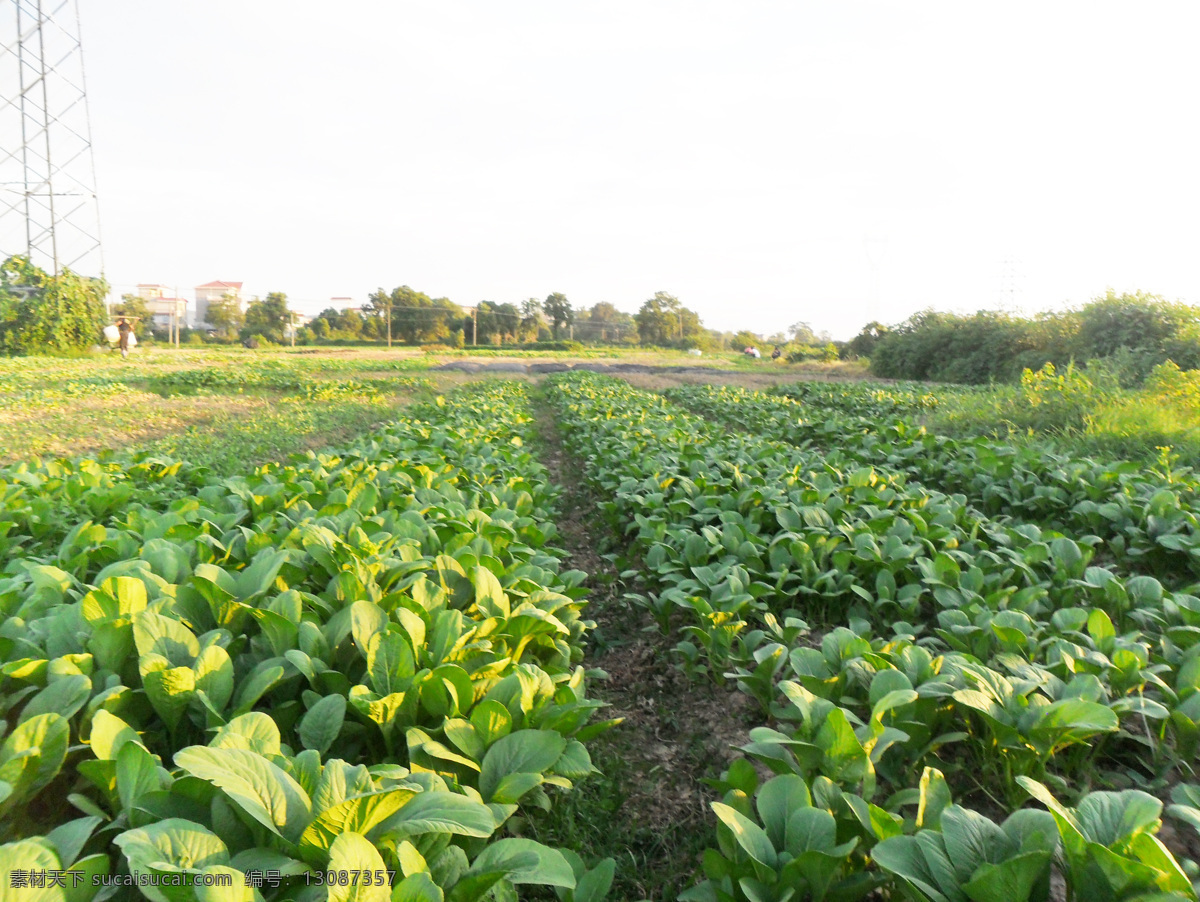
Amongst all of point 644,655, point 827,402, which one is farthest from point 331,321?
point 644,655

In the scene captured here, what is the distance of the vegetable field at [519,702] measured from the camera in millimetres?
1220

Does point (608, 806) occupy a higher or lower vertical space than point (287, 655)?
lower

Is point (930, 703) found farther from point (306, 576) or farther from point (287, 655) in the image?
point (306, 576)

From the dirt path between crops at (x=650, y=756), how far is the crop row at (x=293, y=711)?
0.31m

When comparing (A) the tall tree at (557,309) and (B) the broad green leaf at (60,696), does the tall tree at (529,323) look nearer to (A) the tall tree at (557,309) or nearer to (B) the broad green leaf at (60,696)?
(A) the tall tree at (557,309)

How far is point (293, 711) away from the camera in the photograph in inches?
72.2

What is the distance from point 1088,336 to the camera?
1903 centimetres

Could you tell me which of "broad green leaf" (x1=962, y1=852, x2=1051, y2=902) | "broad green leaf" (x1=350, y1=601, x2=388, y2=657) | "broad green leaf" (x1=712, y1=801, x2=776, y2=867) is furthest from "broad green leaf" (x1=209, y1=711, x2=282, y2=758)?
"broad green leaf" (x1=962, y1=852, x2=1051, y2=902)

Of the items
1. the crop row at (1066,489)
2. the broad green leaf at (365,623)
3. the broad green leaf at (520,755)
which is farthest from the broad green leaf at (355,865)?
the crop row at (1066,489)

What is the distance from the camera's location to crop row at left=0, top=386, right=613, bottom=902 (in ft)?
3.79

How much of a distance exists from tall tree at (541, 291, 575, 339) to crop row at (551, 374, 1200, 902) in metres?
68.3

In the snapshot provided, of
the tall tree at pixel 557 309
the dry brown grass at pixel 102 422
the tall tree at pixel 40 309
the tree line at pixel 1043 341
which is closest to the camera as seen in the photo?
the dry brown grass at pixel 102 422

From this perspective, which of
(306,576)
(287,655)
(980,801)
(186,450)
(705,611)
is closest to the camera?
(287,655)

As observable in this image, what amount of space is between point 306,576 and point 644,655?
1.79 meters
